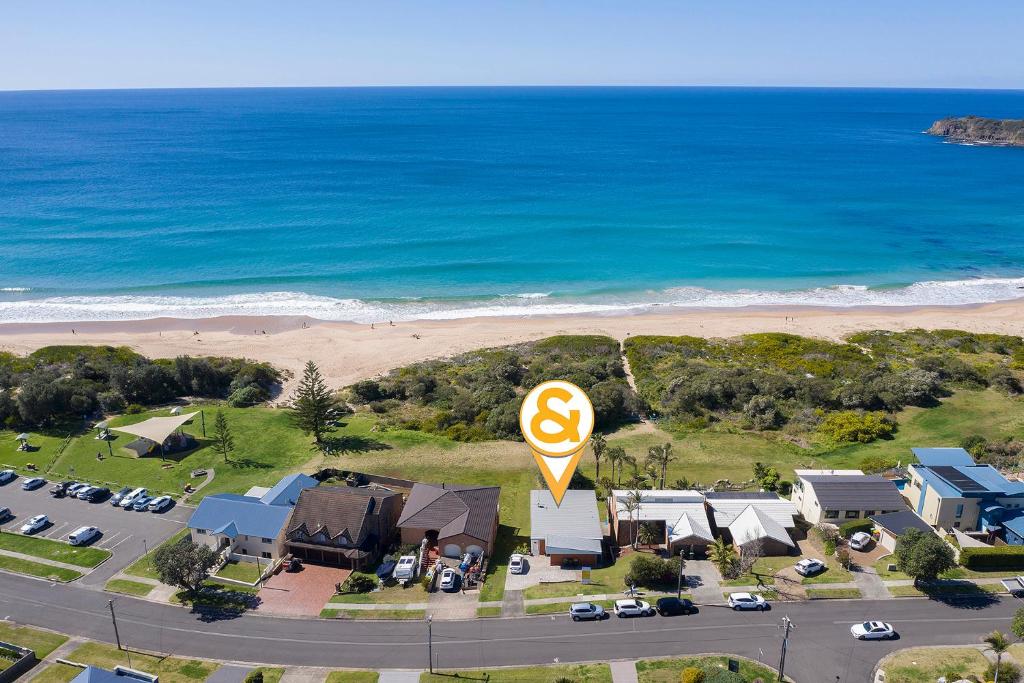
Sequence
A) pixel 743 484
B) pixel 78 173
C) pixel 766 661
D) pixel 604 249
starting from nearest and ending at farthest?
pixel 766 661
pixel 743 484
pixel 604 249
pixel 78 173

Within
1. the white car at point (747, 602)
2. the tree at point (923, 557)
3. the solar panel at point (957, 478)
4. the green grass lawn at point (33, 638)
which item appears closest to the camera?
the green grass lawn at point (33, 638)

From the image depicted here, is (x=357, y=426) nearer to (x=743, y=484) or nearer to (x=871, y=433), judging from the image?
(x=743, y=484)

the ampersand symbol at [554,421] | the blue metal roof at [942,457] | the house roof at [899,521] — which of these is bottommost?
the house roof at [899,521]

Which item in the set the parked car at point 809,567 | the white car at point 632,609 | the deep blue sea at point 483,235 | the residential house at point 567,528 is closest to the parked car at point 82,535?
the residential house at point 567,528

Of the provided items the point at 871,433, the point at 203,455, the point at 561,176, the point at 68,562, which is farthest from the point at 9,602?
the point at 561,176

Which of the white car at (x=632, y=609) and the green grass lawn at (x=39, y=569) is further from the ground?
the white car at (x=632, y=609)

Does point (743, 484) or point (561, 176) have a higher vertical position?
point (561, 176)

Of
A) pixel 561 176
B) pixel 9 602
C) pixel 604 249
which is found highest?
pixel 561 176

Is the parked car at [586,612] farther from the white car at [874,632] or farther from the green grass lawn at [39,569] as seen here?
the green grass lawn at [39,569]
